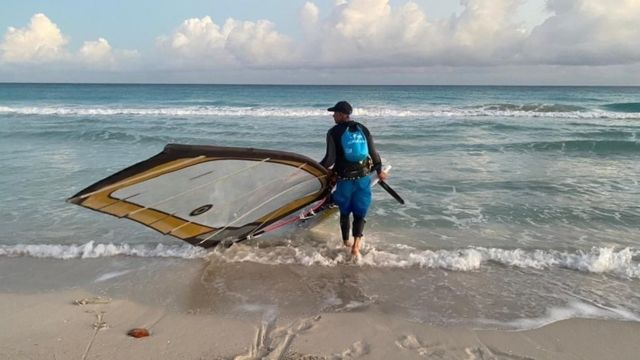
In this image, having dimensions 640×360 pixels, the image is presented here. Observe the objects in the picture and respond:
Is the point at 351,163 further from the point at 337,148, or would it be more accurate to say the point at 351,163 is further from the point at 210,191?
the point at 210,191

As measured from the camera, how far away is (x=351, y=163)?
17.7 feet

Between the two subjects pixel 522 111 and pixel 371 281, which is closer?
pixel 371 281

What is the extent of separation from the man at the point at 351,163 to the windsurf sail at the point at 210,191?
0.20 m

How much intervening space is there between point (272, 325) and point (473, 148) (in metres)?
12.0

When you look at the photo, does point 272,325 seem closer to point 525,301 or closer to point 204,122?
point 525,301

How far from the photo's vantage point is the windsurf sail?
13.3 feet

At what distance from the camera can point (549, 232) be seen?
265 inches

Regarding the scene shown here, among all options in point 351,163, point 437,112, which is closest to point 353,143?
point 351,163

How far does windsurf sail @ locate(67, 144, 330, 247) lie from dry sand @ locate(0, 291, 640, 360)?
3.14 feet

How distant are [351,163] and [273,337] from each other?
218cm

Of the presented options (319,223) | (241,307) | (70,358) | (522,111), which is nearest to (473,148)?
(319,223)

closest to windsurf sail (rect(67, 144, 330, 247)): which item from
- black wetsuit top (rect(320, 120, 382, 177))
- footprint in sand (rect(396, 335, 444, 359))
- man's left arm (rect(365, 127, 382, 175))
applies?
black wetsuit top (rect(320, 120, 382, 177))

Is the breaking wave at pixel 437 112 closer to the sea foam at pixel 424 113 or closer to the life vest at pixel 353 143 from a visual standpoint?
the sea foam at pixel 424 113

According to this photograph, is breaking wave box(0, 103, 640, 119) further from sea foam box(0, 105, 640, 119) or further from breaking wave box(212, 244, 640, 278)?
breaking wave box(212, 244, 640, 278)
